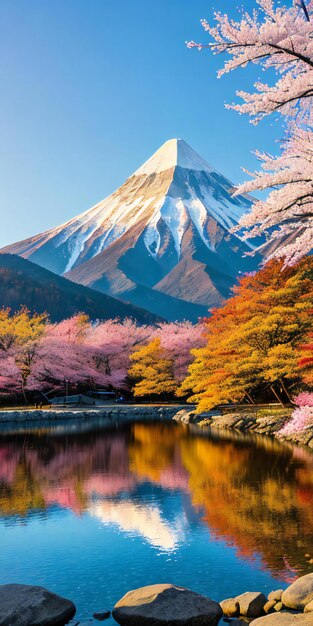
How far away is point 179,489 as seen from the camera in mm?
17312

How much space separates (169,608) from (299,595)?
1871 millimetres

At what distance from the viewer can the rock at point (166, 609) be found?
7785 mm

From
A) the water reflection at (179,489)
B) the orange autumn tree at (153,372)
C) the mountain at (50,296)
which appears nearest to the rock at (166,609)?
the water reflection at (179,489)

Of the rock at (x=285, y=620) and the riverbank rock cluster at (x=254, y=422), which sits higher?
the rock at (x=285, y=620)

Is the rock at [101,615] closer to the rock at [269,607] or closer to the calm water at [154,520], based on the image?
the calm water at [154,520]

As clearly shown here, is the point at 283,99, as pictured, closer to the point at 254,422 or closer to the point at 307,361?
the point at 307,361

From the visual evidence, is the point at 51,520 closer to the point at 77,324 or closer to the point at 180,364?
the point at 180,364

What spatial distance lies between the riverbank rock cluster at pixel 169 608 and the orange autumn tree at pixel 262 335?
21.6m

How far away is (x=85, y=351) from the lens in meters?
58.9

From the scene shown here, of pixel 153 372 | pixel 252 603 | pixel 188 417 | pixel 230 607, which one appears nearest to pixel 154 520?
pixel 230 607

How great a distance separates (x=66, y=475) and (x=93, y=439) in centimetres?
1101

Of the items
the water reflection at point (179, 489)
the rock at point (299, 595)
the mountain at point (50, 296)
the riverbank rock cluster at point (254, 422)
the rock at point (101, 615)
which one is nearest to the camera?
the rock at point (299, 595)

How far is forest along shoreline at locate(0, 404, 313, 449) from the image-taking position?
3086 cm

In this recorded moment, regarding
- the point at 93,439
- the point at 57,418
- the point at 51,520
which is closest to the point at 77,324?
the point at 57,418
